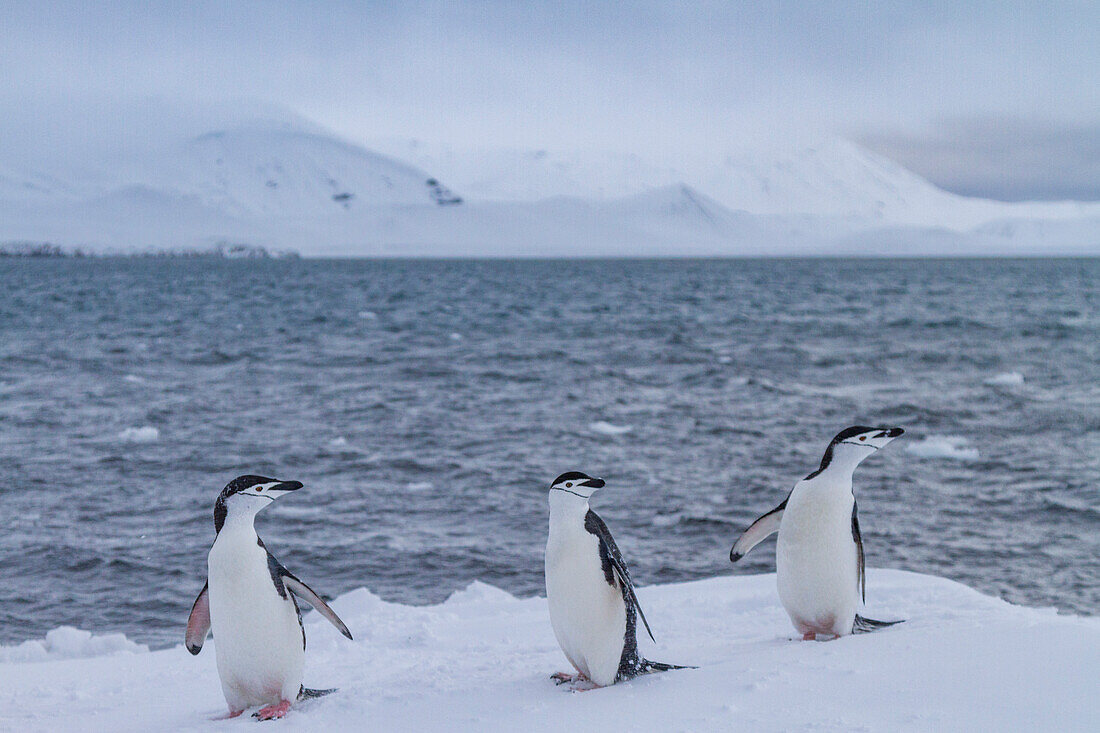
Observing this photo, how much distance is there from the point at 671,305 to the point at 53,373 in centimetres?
2739

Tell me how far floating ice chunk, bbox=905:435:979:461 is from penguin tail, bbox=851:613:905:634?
907 centimetres

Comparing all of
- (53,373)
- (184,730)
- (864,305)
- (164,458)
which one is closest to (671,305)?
(864,305)

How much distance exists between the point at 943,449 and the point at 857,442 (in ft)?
31.9

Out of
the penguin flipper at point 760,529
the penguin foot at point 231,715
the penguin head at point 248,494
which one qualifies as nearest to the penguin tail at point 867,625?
the penguin flipper at point 760,529

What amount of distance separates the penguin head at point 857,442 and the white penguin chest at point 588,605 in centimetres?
119

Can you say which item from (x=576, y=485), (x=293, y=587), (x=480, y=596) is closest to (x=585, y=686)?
(x=576, y=485)

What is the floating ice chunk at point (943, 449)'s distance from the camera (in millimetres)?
13188

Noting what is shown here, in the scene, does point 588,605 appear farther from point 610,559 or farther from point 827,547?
point 827,547

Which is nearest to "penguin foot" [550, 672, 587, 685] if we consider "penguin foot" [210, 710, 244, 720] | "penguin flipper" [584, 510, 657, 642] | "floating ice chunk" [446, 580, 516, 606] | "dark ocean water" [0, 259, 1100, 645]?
"penguin flipper" [584, 510, 657, 642]

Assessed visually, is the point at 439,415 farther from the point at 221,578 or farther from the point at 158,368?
the point at 221,578

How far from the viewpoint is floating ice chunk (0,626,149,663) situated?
6.77 metres

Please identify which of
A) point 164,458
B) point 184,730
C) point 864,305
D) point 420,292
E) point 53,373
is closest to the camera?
point 184,730

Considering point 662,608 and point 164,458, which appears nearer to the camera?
point 662,608

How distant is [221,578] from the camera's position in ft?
13.4
